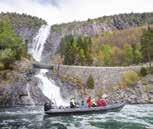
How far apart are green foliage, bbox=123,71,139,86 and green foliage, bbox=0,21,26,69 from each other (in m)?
26.8

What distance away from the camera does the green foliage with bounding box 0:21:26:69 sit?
91.4 metres

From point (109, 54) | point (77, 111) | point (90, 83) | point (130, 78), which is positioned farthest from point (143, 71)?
point (77, 111)

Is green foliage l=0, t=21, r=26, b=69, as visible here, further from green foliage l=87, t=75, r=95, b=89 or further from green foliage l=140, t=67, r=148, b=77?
green foliage l=140, t=67, r=148, b=77

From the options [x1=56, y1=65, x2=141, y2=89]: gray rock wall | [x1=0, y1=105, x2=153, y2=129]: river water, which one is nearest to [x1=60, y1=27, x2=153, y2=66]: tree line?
[x1=56, y1=65, x2=141, y2=89]: gray rock wall

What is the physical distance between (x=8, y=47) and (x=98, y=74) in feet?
76.4

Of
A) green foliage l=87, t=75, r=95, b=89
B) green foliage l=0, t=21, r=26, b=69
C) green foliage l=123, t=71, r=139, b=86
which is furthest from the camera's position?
green foliage l=123, t=71, r=139, b=86

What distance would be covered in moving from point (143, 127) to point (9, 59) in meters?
53.6

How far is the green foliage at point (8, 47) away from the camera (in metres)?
91.4

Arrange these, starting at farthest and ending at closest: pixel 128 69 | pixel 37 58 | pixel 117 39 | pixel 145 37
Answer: pixel 117 39, pixel 37 58, pixel 145 37, pixel 128 69

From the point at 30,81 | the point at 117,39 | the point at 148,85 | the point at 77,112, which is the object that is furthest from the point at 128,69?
the point at 117,39

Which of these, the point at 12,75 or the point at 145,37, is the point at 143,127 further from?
the point at 145,37

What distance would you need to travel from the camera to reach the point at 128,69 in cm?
10225

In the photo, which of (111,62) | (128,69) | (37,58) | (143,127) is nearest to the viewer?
(143,127)

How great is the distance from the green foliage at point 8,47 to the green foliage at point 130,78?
26.8 m
